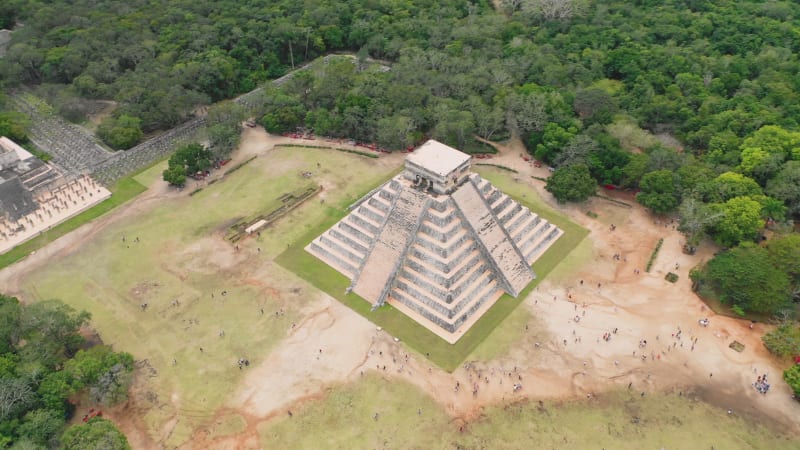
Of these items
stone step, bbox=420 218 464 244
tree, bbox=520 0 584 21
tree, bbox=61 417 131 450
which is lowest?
tree, bbox=61 417 131 450

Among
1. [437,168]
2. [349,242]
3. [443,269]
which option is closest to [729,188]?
[437,168]

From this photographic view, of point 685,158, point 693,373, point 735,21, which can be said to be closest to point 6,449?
point 693,373

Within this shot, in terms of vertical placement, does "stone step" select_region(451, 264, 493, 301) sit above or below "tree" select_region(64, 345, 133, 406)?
above

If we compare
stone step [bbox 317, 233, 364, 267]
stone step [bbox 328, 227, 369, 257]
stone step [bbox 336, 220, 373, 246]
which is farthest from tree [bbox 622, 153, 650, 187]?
stone step [bbox 317, 233, 364, 267]

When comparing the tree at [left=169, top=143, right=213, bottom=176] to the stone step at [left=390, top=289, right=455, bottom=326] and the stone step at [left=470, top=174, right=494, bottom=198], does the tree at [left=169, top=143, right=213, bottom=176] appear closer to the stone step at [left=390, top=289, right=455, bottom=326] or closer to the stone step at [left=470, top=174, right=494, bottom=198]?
the stone step at [left=390, top=289, right=455, bottom=326]

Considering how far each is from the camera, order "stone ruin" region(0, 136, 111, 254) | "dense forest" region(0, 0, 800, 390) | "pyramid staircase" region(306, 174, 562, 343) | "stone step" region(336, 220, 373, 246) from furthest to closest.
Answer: "stone ruin" region(0, 136, 111, 254) → "dense forest" region(0, 0, 800, 390) → "stone step" region(336, 220, 373, 246) → "pyramid staircase" region(306, 174, 562, 343)

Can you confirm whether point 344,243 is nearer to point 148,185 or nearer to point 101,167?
point 148,185

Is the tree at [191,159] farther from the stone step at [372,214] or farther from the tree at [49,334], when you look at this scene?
the tree at [49,334]

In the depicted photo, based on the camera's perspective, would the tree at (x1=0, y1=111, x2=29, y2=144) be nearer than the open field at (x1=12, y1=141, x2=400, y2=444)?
No
